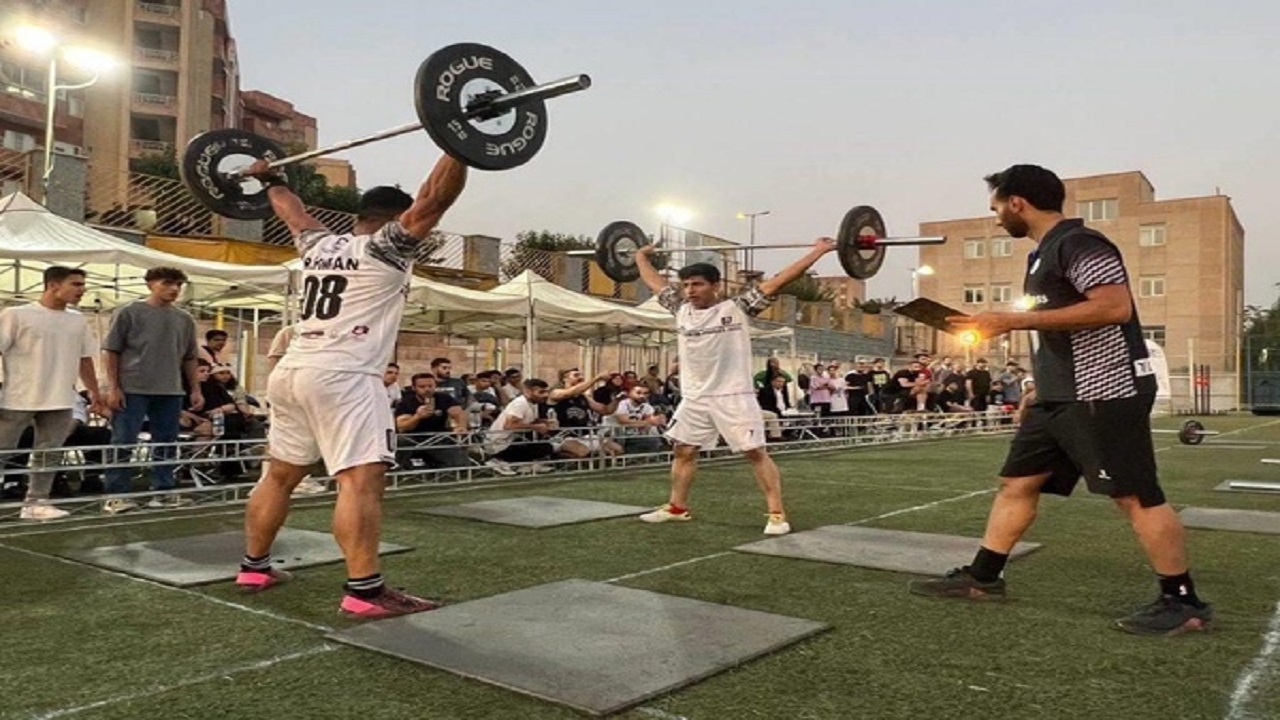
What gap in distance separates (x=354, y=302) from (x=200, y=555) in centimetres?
185

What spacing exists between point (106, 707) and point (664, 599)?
6.39 feet

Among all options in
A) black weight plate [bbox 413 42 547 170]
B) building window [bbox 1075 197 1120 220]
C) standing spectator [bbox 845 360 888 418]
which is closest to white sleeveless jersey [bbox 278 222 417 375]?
black weight plate [bbox 413 42 547 170]

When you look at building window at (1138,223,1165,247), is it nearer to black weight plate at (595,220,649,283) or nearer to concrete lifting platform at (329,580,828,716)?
black weight plate at (595,220,649,283)

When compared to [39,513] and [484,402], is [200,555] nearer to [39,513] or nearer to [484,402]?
[39,513]

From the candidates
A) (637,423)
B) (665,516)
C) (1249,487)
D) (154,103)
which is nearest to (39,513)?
(665,516)

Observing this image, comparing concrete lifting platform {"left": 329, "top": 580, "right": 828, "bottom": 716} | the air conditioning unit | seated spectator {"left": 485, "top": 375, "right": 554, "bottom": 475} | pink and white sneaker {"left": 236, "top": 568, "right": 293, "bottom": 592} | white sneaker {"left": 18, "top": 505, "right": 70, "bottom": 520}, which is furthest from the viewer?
the air conditioning unit

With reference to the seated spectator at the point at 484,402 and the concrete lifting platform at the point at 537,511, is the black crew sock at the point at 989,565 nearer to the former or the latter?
the concrete lifting platform at the point at 537,511

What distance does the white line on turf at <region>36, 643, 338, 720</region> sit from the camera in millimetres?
2469

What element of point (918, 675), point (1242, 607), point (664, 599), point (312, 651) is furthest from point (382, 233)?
point (1242, 607)

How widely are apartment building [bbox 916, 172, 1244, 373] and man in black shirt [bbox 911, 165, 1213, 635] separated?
42.6 m

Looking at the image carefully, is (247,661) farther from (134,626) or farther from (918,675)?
(918,675)

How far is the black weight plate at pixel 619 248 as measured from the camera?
837cm

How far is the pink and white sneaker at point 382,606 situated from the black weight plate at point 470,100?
5.32 ft

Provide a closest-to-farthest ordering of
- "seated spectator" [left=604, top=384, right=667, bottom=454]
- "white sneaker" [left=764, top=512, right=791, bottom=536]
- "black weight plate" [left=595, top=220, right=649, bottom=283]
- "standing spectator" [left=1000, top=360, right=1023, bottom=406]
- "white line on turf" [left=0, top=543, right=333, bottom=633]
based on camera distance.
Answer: "white line on turf" [left=0, top=543, right=333, bottom=633] < "white sneaker" [left=764, top=512, right=791, bottom=536] < "black weight plate" [left=595, top=220, right=649, bottom=283] < "seated spectator" [left=604, top=384, right=667, bottom=454] < "standing spectator" [left=1000, top=360, right=1023, bottom=406]
